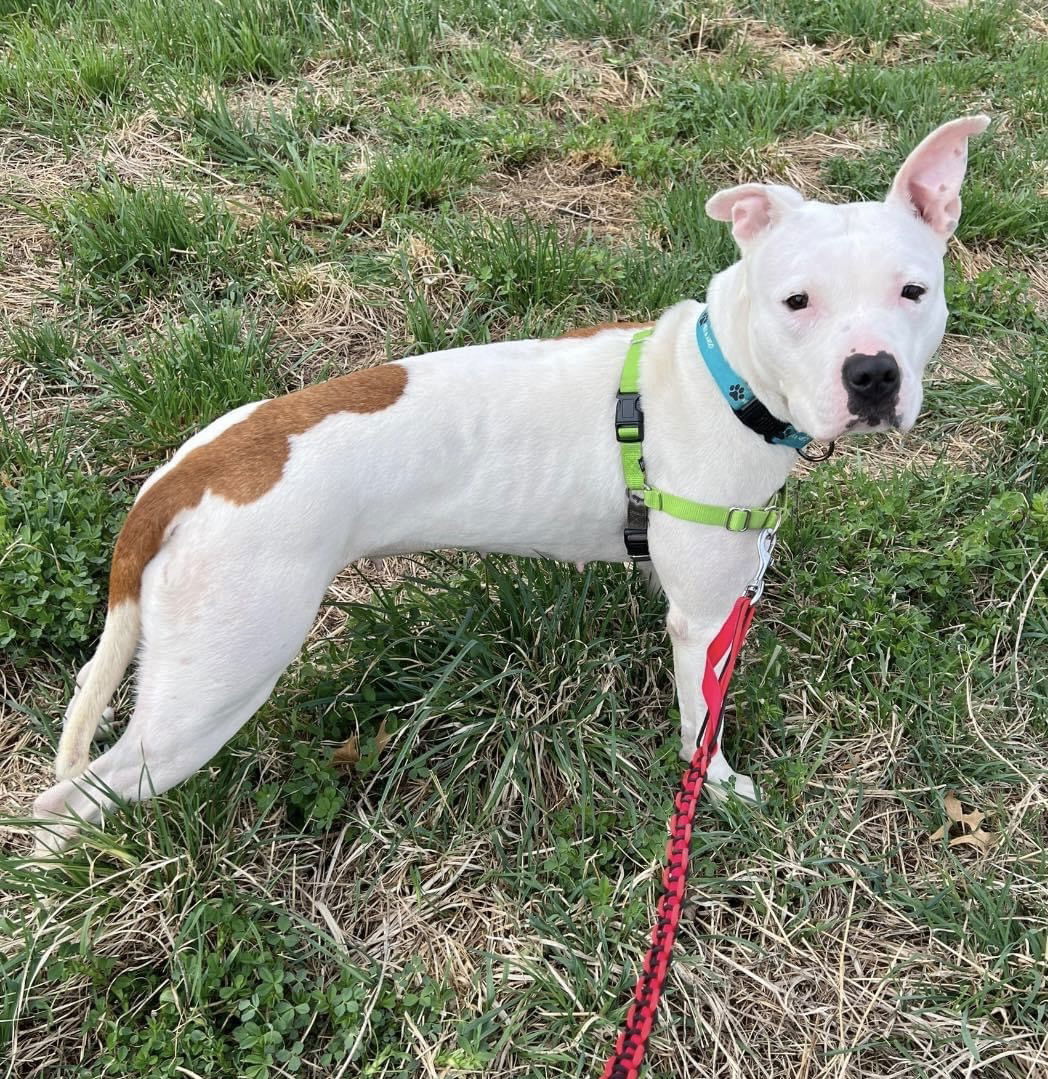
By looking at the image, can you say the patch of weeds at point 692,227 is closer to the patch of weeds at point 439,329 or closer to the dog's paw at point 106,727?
the patch of weeds at point 439,329

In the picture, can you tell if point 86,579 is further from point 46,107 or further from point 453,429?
point 46,107

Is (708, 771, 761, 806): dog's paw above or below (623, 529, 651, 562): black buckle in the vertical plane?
below

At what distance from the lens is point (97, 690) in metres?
2.19

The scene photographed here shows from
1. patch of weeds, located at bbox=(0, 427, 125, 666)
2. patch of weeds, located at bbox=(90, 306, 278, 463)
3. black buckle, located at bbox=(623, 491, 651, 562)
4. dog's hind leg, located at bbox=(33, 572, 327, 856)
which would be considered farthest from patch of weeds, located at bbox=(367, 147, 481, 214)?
dog's hind leg, located at bbox=(33, 572, 327, 856)

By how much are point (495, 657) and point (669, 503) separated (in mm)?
795

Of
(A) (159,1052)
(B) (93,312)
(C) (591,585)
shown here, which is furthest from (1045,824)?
(B) (93,312)

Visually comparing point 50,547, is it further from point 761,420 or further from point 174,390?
point 761,420

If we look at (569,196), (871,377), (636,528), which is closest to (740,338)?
(871,377)

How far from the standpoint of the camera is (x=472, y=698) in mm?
2781

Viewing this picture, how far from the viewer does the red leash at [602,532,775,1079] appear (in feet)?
6.03

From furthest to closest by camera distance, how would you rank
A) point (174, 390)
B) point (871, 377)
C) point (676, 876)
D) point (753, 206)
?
1. point (174, 390)
2. point (753, 206)
3. point (676, 876)
4. point (871, 377)

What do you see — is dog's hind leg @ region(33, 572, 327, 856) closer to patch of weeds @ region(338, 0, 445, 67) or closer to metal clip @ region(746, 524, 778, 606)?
metal clip @ region(746, 524, 778, 606)

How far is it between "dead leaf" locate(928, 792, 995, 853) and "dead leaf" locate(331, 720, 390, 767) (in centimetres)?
165

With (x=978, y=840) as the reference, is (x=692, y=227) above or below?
above
